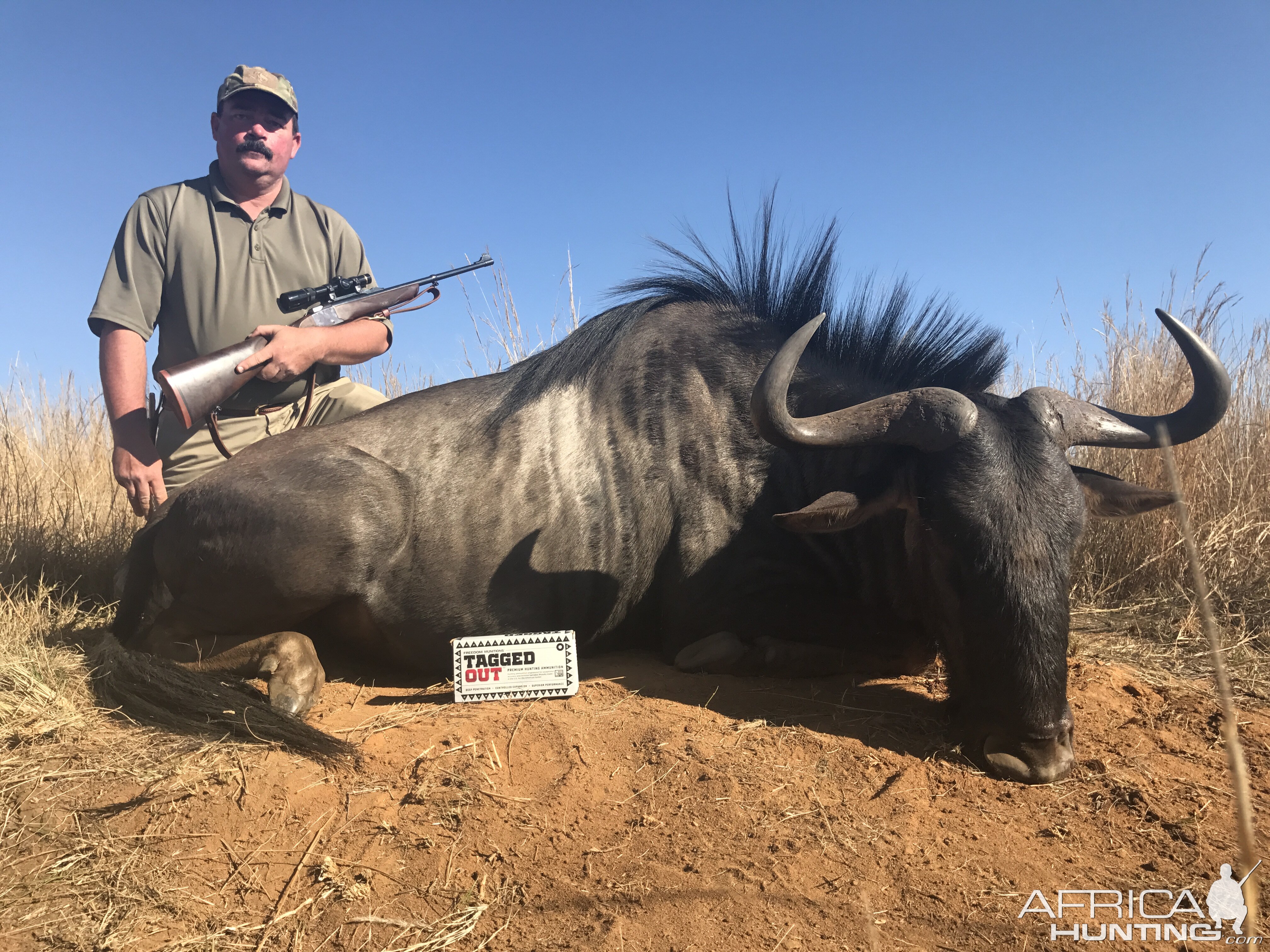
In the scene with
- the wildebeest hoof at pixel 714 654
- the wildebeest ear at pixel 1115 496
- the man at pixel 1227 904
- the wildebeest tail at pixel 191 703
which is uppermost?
the wildebeest ear at pixel 1115 496

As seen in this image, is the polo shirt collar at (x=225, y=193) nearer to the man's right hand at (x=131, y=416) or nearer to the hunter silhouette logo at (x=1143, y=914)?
the man's right hand at (x=131, y=416)

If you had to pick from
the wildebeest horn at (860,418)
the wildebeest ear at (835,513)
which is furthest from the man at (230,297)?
the wildebeest ear at (835,513)

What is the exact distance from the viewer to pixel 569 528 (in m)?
3.78

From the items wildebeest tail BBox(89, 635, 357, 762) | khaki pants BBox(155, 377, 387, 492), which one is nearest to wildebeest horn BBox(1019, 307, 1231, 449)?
wildebeest tail BBox(89, 635, 357, 762)

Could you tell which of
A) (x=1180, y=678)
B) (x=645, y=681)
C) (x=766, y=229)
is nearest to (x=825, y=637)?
(x=645, y=681)

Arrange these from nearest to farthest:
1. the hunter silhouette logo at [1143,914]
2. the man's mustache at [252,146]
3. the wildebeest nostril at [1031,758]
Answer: the hunter silhouette logo at [1143,914] < the wildebeest nostril at [1031,758] < the man's mustache at [252,146]

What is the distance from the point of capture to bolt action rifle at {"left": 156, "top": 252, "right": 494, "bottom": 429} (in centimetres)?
428

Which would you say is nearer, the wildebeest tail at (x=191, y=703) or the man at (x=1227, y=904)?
the man at (x=1227, y=904)

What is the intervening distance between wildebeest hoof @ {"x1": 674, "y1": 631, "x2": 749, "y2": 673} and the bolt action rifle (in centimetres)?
289

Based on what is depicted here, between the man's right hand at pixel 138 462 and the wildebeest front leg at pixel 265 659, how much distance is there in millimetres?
1381

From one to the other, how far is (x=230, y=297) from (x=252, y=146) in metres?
1.03

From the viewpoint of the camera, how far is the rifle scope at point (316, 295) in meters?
5.35

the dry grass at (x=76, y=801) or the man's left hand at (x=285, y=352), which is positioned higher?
the man's left hand at (x=285, y=352)

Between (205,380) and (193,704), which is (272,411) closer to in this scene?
(205,380)
